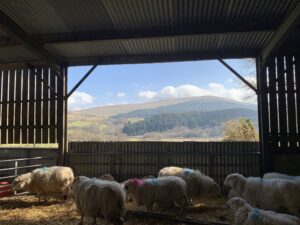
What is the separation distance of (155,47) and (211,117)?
42490mm

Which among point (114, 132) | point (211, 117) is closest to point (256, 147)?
point (114, 132)

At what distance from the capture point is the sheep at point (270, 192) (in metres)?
6.95

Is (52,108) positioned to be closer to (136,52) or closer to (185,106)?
(136,52)

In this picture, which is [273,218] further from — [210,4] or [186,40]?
[186,40]

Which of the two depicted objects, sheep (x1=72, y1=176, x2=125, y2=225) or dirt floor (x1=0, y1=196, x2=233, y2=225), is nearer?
sheep (x1=72, y1=176, x2=125, y2=225)

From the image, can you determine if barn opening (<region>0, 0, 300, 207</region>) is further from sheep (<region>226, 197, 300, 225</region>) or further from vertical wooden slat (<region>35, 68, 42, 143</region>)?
sheep (<region>226, 197, 300, 225</region>)

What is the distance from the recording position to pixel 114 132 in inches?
1775

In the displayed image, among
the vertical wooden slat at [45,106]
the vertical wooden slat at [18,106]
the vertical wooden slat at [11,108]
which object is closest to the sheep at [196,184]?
the vertical wooden slat at [45,106]

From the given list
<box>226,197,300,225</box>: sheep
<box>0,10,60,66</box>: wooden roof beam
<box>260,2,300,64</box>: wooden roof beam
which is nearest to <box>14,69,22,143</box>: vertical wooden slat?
<box>0,10,60,66</box>: wooden roof beam

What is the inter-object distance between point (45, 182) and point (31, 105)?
15.7ft

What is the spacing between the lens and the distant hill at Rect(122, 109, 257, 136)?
4550 cm

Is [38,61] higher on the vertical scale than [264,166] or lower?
higher

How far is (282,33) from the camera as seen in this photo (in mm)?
8117

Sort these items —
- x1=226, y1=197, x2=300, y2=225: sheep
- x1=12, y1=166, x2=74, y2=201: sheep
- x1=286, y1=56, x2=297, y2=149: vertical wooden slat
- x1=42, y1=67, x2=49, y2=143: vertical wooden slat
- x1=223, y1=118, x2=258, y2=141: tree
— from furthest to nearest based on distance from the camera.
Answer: x1=223, y1=118, x2=258, y2=141: tree
x1=42, y1=67, x2=49, y2=143: vertical wooden slat
x1=286, y1=56, x2=297, y2=149: vertical wooden slat
x1=12, y1=166, x2=74, y2=201: sheep
x1=226, y1=197, x2=300, y2=225: sheep
